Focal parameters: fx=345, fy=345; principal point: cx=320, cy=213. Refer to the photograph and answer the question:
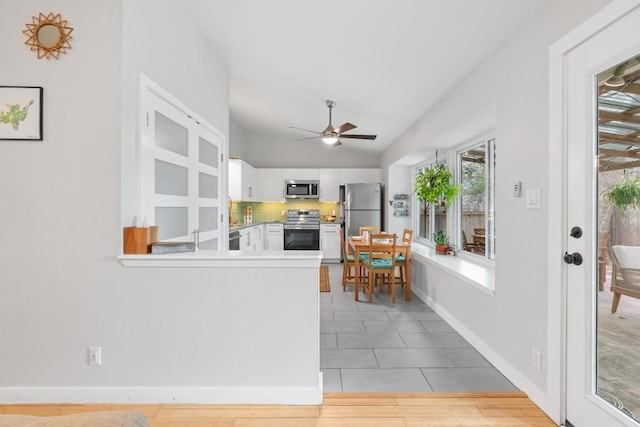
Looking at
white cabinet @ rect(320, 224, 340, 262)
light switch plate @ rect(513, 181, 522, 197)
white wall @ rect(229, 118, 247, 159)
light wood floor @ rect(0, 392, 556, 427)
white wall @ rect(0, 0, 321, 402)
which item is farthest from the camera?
white cabinet @ rect(320, 224, 340, 262)

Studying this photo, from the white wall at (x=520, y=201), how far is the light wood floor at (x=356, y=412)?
0.94ft

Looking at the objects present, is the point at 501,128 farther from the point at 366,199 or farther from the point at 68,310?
the point at 366,199

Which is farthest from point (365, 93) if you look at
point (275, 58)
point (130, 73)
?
point (130, 73)

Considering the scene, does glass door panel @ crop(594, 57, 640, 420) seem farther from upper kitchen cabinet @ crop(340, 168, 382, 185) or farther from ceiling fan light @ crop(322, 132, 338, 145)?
upper kitchen cabinet @ crop(340, 168, 382, 185)

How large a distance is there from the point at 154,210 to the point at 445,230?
3.74 m

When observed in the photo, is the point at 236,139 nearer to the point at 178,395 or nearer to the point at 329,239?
the point at 329,239

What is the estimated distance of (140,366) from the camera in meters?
2.00

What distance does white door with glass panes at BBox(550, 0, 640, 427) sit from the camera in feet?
4.99

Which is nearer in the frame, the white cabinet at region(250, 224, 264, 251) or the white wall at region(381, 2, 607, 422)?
the white wall at region(381, 2, 607, 422)

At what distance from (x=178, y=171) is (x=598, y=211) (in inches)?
106

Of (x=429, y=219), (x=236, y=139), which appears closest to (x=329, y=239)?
(x=429, y=219)

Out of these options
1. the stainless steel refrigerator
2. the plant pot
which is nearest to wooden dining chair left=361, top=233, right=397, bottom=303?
the plant pot

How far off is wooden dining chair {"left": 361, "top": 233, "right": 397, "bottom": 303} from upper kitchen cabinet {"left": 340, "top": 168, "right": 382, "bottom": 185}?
10.5 ft

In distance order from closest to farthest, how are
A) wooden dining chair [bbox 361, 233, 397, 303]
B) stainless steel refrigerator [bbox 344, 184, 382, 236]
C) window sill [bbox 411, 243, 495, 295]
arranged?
window sill [bbox 411, 243, 495, 295]
wooden dining chair [bbox 361, 233, 397, 303]
stainless steel refrigerator [bbox 344, 184, 382, 236]
